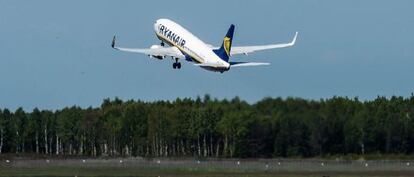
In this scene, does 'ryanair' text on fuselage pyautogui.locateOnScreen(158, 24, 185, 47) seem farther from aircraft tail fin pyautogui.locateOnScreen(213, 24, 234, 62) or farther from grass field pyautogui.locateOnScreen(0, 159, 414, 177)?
grass field pyautogui.locateOnScreen(0, 159, 414, 177)

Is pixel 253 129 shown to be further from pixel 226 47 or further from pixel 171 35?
pixel 171 35

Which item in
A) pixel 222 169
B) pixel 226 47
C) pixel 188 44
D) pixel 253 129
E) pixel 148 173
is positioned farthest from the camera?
pixel 188 44

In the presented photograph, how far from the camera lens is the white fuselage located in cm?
12812

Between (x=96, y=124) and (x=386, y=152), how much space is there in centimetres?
6295

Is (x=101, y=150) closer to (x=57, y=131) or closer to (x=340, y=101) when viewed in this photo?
(x=57, y=131)

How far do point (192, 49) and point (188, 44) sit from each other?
1.40m

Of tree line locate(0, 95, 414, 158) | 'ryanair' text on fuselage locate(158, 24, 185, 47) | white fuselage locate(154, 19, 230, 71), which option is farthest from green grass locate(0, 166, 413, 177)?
'ryanair' text on fuselage locate(158, 24, 185, 47)

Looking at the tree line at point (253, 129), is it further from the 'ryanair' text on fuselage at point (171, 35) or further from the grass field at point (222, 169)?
the 'ryanair' text on fuselage at point (171, 35)

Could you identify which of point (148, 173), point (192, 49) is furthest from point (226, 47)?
point (148, 173)

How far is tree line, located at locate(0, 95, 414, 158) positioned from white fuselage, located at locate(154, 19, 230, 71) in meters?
3.49

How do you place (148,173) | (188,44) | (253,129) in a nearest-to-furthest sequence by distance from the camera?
1. (148,173)
2. (253,129)
3. (188,44)

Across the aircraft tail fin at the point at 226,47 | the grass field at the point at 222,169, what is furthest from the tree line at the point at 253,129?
the aircraft tail fin at the point at 226,47

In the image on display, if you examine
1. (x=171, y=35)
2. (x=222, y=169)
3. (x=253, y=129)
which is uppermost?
(x=171, y=35)

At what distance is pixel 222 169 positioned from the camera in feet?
406
